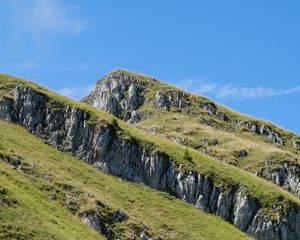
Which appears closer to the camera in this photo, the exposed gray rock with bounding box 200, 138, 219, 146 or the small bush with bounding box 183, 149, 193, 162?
the small bush with bounding box 183, 149, 193, 162

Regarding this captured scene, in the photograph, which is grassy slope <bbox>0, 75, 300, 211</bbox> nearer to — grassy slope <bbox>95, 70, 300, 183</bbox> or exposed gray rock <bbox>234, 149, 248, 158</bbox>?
grassy slope <bbox>95, 70, 300, 183</bbox>

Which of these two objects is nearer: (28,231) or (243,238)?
(28,231)

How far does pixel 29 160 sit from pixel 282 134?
3363 inches

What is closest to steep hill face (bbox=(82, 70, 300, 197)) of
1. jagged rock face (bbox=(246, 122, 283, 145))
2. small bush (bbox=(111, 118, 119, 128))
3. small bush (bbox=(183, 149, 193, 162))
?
jagged rock face (bbox=(246, 122, 283, 145))

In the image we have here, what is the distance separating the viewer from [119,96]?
148 metres

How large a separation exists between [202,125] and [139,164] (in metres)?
41.2

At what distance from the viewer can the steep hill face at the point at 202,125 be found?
114 m

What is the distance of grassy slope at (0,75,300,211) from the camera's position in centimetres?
9331

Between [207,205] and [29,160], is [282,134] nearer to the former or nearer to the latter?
[207,205]

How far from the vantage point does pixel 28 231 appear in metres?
50.3

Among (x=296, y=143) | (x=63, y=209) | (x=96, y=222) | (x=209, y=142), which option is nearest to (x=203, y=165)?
(x=209, y=142)

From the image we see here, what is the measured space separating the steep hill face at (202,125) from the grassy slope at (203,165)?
14.1 meters

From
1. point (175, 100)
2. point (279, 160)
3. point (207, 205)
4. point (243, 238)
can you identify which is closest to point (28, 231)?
point (243, 238)

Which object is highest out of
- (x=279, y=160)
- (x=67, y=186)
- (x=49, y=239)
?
(x=279, y=160)
